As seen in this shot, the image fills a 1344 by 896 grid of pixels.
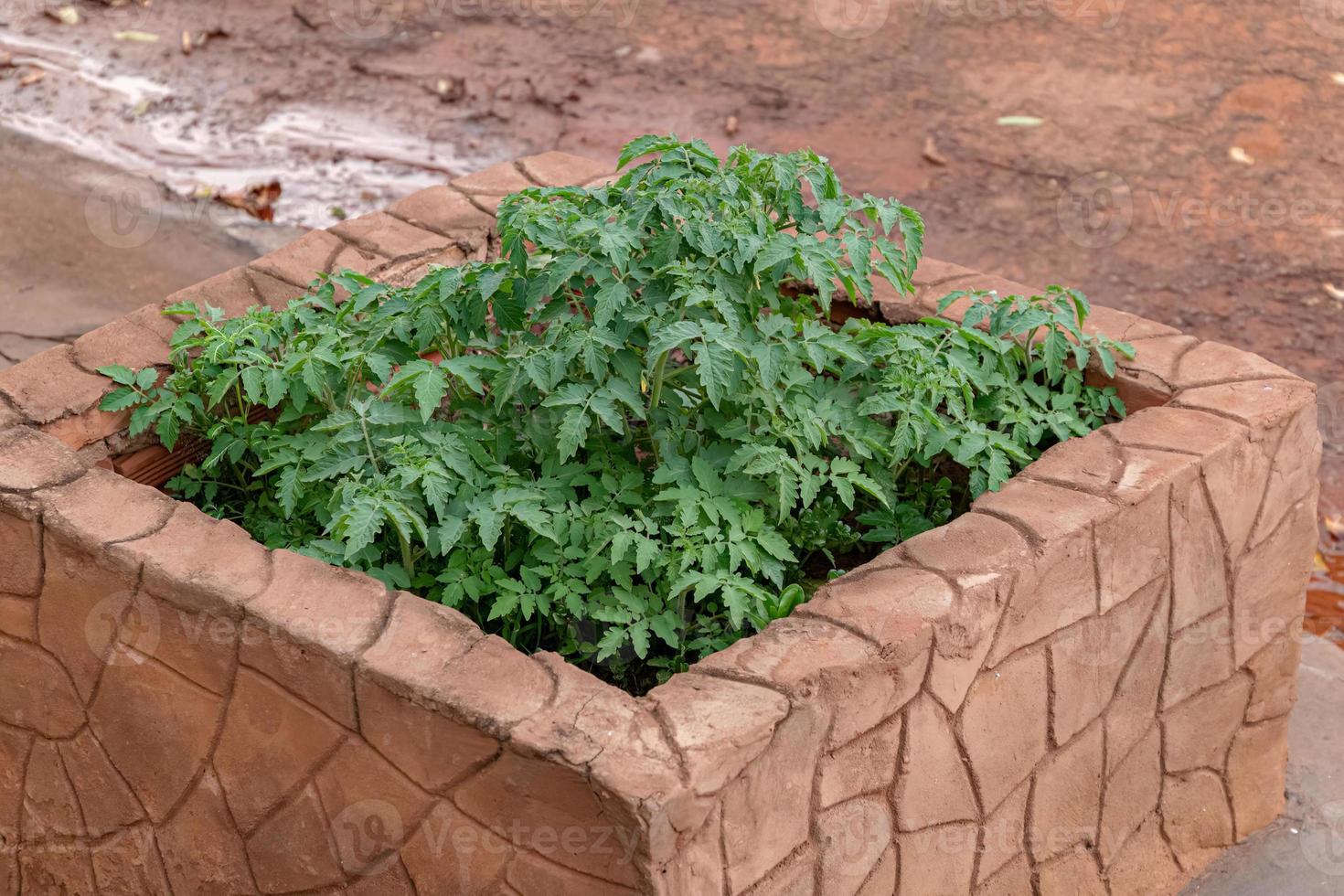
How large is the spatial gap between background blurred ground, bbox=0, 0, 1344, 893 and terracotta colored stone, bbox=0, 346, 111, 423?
1.92 m

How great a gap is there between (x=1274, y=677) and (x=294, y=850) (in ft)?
7.30

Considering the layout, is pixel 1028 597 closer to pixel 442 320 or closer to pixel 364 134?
pixel 442 320

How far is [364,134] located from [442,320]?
3.93 meters

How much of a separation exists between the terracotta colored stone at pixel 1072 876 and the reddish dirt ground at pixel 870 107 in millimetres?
2857

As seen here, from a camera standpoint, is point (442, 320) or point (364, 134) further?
point (364, 134)

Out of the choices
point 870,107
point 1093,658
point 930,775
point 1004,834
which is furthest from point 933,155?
point 930,775

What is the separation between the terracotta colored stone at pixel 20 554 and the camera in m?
3.06

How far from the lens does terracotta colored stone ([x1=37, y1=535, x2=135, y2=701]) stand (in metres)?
2.97

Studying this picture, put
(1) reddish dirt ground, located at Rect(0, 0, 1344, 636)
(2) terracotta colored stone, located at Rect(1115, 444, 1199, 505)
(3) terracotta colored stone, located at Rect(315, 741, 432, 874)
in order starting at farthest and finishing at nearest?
(1) reddish dirt ground, located at Rect(0, 0, 1344, 636)
(2) terracotta colored stone, located at Rect(1115, 444, 1199, 505)
(3) terracotta colored stone, located at Rect(315, 741, 432, 874)

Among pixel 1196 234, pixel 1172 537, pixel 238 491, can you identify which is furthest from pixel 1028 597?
pixel 1196 234

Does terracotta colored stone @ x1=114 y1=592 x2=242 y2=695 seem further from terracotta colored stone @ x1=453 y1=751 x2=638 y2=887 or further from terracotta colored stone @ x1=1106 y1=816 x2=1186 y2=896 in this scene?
terracotta colored stone @ x1=1106 y1=816 x2=1186 y2=896

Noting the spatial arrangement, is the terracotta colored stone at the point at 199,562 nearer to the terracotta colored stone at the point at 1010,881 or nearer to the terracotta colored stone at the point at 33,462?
the terracotta colored stone at the point at 33,462

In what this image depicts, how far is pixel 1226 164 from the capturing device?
664cm

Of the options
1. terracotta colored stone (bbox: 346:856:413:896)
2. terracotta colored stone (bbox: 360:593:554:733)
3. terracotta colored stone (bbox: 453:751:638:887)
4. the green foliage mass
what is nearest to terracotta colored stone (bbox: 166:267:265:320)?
the green foliage mass
